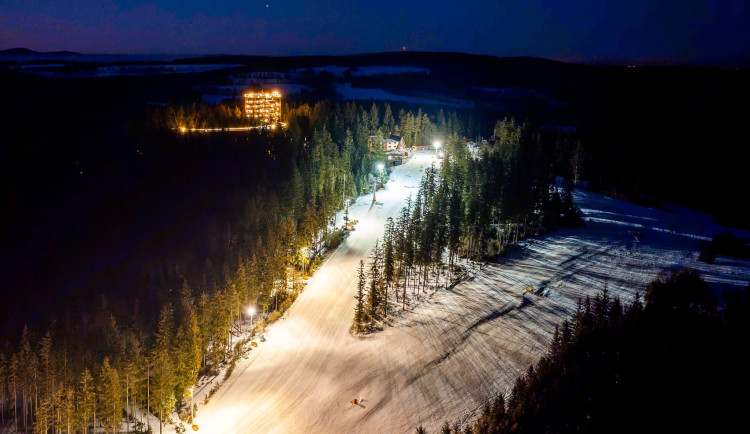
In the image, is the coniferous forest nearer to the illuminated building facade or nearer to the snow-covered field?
the snow-covered field

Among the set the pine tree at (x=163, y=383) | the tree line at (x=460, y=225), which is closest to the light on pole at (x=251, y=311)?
the tree line at (x=460, y=225)

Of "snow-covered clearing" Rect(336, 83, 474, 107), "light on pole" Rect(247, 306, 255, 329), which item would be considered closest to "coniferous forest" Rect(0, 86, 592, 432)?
"light on pole" Rect(247, 306, 255, 329)

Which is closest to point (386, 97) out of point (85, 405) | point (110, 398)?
point (110, 398)

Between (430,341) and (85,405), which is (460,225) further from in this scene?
(85,405)

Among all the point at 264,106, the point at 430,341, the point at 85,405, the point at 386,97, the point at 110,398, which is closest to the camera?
the point at 85,405

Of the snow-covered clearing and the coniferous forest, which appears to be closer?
the coniferous forest

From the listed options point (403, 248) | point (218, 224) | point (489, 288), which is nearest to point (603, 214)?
point (489, 288)
